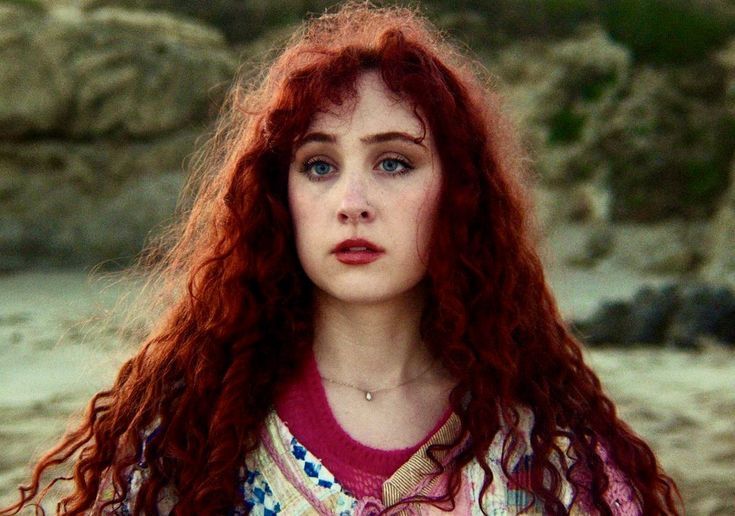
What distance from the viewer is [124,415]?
7.06 ft

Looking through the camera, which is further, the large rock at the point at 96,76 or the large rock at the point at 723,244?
the large rock at the point at 96,76

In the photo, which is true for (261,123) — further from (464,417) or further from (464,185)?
(464,417)

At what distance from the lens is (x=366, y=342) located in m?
2.20

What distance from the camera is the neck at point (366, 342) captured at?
2.20m

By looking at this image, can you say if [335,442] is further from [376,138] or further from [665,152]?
[665,152]

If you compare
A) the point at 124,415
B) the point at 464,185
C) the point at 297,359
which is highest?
the point at 464,185

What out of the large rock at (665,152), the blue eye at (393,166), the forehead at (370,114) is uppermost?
the large rock at (665,152)

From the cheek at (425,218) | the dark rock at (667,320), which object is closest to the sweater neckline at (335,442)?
the cheek at (425,218)

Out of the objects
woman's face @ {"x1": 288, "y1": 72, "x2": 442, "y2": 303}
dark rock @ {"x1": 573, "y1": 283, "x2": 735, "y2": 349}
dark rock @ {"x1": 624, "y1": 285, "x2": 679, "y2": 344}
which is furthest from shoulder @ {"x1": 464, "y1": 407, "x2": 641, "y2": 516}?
dark rock @ {"x1": 624, "y1": 285, "x2": 679, "y2": 344}

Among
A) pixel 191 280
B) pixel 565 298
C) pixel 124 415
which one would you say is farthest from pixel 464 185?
pixel 565 298

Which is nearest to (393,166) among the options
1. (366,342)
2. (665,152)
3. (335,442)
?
(366,342)

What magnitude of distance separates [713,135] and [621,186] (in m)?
0.80

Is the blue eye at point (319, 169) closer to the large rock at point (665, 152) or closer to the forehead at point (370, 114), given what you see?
the forehead at point (370, 114)

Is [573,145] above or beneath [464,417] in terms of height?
above
